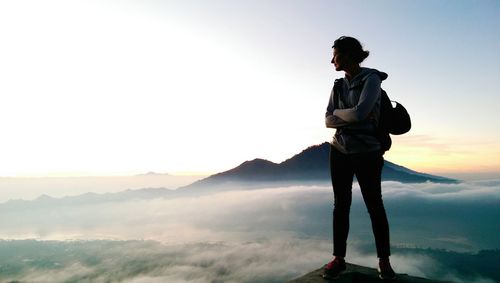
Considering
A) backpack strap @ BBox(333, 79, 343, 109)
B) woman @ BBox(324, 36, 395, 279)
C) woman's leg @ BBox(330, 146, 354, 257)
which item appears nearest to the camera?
woman @ BBox(324, 36, 395, 279)

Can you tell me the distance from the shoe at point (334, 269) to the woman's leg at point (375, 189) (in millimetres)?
586

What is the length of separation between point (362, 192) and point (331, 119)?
0.98m

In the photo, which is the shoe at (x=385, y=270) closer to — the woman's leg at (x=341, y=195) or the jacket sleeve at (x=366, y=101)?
the woman's leg at (x=341, y=195)

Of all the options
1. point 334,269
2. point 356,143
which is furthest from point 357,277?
point 356,143

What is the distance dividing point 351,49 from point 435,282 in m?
3.27

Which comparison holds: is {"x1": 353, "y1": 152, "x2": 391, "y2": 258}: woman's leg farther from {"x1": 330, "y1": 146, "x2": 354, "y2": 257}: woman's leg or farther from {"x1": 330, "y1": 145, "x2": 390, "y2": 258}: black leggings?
{"x1": 330, "y1": 146, "x2": 354, "y2": 257}: woman's leg

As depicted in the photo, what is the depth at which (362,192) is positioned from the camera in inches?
168

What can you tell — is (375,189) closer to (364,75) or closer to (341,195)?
(341,195)

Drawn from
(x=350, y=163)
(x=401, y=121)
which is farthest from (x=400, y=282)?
(x=401, y=121)

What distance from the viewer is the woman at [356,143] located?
161 inches

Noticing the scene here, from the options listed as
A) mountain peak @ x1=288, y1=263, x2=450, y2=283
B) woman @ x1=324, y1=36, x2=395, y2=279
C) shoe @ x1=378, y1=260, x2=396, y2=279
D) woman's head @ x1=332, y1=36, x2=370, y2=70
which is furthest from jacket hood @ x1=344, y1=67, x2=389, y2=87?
mountain peak @ x1=288, y1=263, x2=450, y2=283

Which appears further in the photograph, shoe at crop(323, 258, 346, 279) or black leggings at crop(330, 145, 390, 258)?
shoe at crop(323, 258, 346, 279)

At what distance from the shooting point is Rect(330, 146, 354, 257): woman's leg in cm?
438

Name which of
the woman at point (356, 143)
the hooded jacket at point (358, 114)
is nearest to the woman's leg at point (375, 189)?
the woman at point (356, 143)
